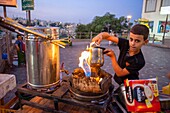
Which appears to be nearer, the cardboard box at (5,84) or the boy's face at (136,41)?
the boy's face at (136,41)

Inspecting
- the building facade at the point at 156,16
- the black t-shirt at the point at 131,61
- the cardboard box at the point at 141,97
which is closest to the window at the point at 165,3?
the building facade at the point at 156,16

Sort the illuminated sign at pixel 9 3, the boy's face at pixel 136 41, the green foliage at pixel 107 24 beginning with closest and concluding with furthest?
the boy's face at pixel 136 41, the illuminated sign at pixel 9 3, the green foliage at pixel 107 24

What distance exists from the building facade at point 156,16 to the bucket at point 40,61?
18.7 m

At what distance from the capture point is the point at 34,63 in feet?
4.82

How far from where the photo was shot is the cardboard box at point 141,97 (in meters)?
1.38

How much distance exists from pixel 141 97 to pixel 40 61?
1091 millimetres

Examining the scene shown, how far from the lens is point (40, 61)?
4.80 ft

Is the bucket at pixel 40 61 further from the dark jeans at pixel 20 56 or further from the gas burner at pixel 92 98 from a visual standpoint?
the dark jeans at pixel 20 56

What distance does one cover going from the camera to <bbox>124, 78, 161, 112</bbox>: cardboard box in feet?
4.52

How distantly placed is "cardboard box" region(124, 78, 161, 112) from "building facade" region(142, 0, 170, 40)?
721 inches

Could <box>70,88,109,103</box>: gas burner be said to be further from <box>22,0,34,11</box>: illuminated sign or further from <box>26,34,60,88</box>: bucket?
<box>22,0,34,11</box>: illuminated sign

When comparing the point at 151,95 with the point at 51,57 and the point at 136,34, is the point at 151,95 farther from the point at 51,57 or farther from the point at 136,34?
the point at 51,57

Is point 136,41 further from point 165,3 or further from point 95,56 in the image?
point 165,3

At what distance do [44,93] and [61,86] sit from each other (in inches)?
9.9
